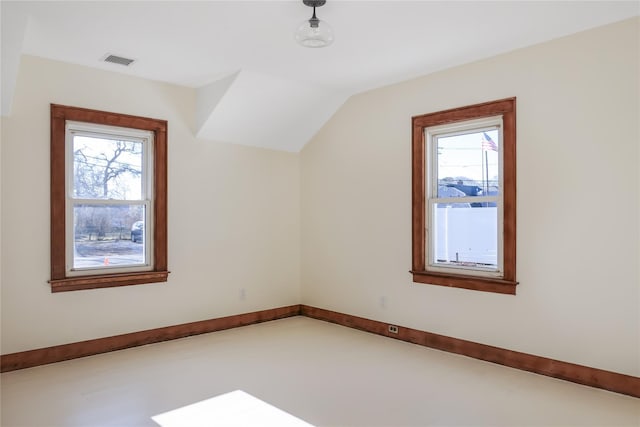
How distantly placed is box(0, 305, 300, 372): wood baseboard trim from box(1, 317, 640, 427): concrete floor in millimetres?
93

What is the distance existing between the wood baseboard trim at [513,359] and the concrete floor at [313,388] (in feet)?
0.25

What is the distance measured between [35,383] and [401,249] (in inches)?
127

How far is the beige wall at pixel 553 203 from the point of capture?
3.04m

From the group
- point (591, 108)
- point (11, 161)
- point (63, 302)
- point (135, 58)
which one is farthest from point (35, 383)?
point (591, 108)

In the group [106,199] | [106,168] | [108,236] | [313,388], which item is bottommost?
[313,388]

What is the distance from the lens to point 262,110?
461 cm

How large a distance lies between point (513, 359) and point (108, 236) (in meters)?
3.66

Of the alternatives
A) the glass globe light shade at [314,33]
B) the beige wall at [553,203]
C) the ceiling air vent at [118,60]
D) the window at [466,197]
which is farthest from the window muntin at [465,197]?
the ceiling air vent at [118,60]

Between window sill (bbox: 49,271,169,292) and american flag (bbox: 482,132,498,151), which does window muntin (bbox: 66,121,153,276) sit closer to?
window sill (bbox: 49,271,169,292)

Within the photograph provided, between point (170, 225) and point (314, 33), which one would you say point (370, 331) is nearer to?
point (170, 225)

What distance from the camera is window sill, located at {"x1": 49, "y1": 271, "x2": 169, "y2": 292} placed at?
373cm

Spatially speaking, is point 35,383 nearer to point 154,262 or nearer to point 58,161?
point 154,262

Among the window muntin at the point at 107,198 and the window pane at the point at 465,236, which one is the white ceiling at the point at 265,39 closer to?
the window muntin at the point at 107,198

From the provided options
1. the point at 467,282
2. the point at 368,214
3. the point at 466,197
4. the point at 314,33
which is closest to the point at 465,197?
the point at 466,197
